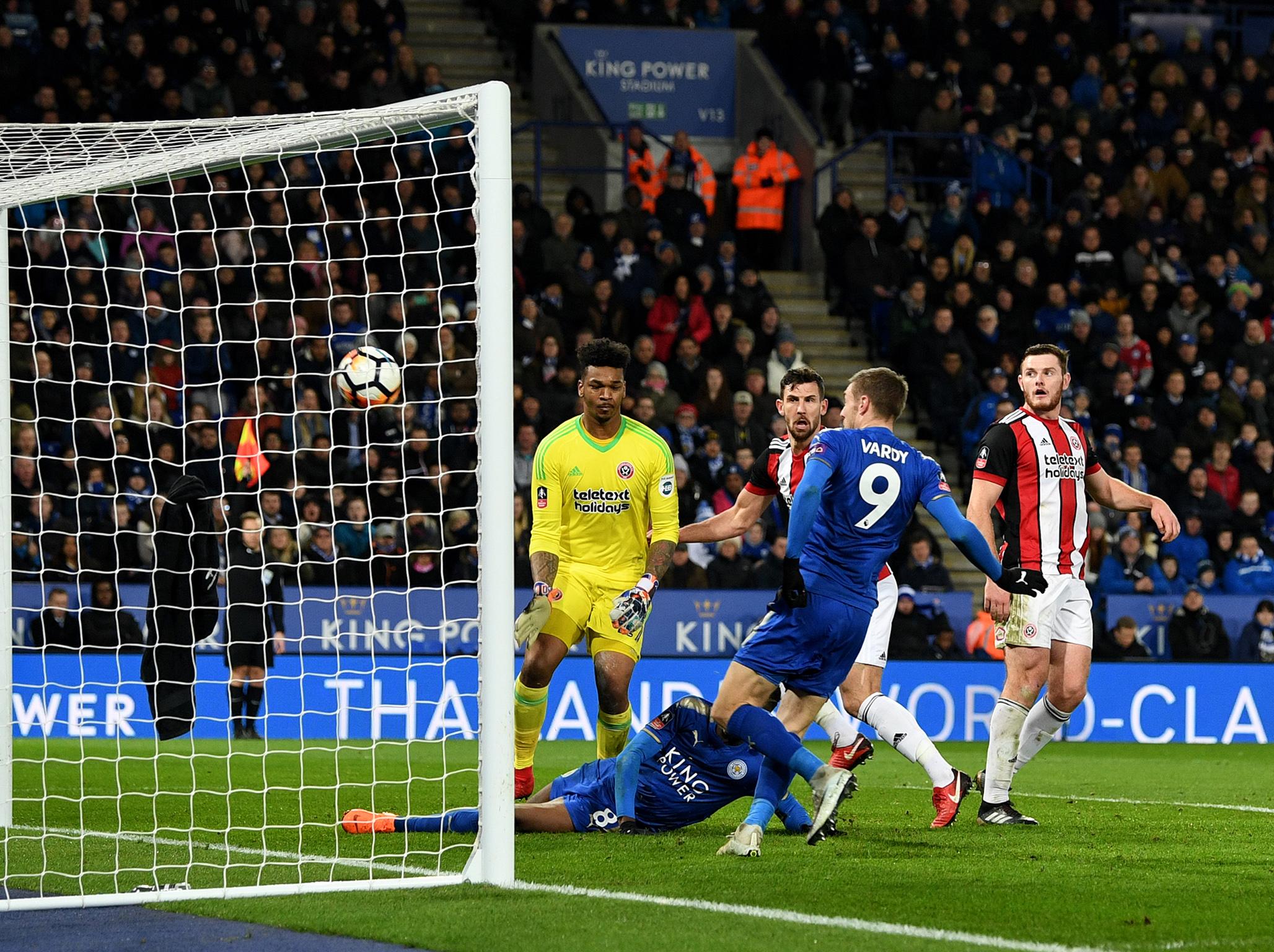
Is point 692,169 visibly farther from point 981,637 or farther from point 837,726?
point 837,726

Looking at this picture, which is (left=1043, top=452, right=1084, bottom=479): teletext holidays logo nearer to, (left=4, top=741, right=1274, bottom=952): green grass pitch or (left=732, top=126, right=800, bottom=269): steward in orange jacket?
(left=4, top=741, right=1274, bottom=952): green grass pitch

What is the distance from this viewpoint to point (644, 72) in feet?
74.4

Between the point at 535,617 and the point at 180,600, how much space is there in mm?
5856

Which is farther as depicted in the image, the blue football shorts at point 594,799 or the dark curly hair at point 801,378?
the dark curly hair at point 801,378

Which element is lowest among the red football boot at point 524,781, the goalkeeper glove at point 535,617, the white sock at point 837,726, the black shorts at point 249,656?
the black shorts at point 249,656

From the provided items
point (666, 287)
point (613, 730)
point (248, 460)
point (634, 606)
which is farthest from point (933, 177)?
point (634, 606)

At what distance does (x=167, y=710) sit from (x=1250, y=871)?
7760 millimetres

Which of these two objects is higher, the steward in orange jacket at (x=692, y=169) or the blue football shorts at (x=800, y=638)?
the steward in orange jacket at (x=692, y=169)

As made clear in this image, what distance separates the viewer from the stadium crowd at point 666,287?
599 inches

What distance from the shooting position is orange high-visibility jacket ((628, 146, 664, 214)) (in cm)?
2012

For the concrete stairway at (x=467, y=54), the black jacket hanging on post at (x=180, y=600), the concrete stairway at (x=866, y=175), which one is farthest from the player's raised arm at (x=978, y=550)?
the concrete stairway at (x=866, y=175)

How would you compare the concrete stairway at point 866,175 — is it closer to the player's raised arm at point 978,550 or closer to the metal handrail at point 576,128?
the metal handrail at point 576,128

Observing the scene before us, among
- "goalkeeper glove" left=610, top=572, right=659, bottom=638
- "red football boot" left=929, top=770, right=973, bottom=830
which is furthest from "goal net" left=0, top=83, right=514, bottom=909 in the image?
"red football boot" left=929, top=770, right=973, bottom=830

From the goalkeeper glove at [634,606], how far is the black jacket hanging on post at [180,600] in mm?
4398
